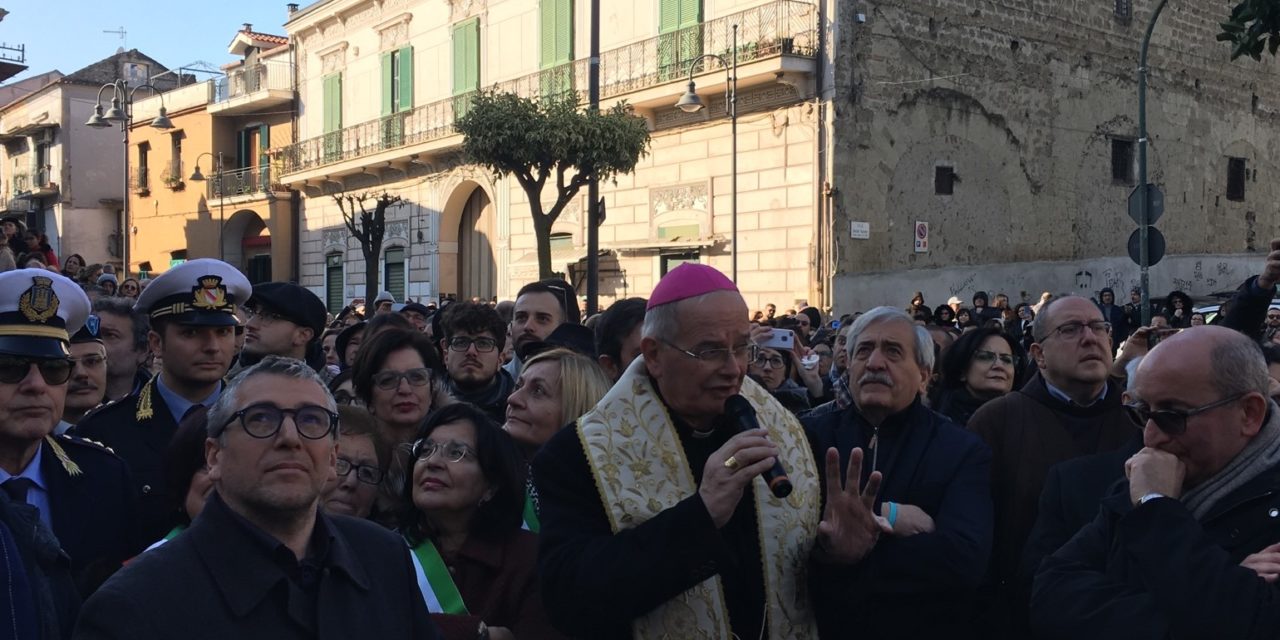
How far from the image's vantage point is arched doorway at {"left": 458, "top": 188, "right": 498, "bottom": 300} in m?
28.3

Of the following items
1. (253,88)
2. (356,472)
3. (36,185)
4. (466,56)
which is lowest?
(356,472)

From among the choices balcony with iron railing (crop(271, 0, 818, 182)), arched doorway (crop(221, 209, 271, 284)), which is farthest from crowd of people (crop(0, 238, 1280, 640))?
arched doorway (crop(221, 209, 271, 284))

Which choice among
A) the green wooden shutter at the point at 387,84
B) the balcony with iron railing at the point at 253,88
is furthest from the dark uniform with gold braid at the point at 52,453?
the balcony with iron railing at the point at 253,88

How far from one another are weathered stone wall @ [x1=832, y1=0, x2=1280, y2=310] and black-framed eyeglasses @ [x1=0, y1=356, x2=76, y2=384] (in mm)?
17916

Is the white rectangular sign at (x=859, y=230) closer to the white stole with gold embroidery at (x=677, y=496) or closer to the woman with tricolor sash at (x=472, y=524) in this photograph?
the woman with tricolor sash at (x=472, y=524)

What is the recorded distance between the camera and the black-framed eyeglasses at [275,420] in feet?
8.73

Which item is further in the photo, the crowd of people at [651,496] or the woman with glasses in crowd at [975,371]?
the woman with glasses in crowd at [975,371]

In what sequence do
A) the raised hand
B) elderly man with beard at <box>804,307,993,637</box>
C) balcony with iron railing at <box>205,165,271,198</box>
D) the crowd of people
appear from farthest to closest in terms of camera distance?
1. balcony with iron railing at <box>205,165,271,198</box>
2. elderly man with beard at <box>804,307,993,637</box>
3. the raised hand
4. the crowd of people

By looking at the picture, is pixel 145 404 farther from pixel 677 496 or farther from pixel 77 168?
pixel 77 168

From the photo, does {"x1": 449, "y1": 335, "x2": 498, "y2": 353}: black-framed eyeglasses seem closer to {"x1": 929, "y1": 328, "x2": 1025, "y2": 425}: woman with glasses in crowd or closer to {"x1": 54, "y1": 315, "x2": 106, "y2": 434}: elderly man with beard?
{"x1": 54, "y1": 315, "x2": 106, "y2": 434}: elderly man with beard

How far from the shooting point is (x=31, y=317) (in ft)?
11.2

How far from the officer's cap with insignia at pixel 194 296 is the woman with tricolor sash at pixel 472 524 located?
1.07 m

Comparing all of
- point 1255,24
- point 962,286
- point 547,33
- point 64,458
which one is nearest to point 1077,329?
point 64,458

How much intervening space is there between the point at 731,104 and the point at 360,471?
17926 mm
